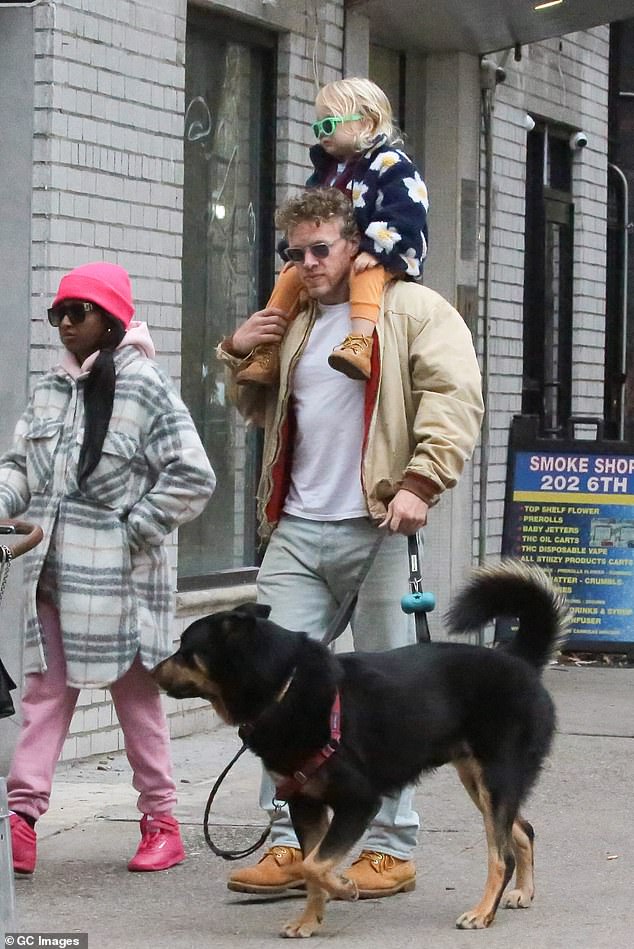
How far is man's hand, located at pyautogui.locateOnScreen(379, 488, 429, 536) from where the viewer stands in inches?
217

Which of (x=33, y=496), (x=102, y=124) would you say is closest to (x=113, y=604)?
(x=33, y=496)

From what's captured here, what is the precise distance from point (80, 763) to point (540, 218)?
19.6 ft

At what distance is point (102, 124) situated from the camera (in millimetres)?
7809

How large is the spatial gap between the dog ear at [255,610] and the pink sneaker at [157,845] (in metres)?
1.07

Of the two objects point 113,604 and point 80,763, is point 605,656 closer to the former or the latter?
point 80,763

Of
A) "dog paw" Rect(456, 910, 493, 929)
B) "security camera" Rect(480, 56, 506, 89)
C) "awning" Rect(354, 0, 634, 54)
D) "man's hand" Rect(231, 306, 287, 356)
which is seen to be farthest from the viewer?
"security camera" Rect(480, 56, 506, 89)

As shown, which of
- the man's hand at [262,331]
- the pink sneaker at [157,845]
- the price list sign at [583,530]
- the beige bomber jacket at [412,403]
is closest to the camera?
the beige bomber jacket at [412,403]

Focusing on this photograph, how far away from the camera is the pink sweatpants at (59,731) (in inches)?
232

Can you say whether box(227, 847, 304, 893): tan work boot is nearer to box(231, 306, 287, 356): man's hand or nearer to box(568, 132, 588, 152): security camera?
box(231, 306, 287, 356): man's hand

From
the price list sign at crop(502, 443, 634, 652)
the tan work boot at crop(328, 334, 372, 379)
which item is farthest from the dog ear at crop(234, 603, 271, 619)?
the price list sign at crop(502, 443, 634, 652)

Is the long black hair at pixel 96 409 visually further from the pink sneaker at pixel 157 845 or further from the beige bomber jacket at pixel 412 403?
the pink sneaker at pixel 157 845

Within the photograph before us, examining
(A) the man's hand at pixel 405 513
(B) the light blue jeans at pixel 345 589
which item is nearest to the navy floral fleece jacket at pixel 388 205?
(A) the man's hand at pixel 405 513

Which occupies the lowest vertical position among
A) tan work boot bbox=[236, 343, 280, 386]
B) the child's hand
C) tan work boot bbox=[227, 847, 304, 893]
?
tan work boot bbox=[227, 847, 304, 893]

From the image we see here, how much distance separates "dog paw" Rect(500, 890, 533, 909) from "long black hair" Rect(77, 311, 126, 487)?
1.77 meters
